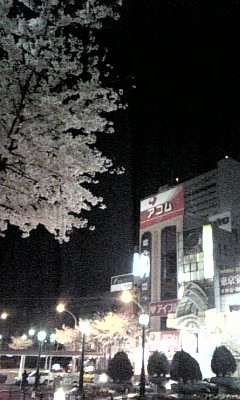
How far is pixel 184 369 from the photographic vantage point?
20.7 metres

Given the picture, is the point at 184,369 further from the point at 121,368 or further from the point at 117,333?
the point at 117,333

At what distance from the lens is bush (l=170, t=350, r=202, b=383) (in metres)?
20.7

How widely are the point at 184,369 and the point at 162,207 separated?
4946 cm

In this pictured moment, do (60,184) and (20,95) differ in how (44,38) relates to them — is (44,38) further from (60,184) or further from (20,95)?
(60,184)

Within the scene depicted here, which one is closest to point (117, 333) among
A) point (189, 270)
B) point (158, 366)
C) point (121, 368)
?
point (189, 270)

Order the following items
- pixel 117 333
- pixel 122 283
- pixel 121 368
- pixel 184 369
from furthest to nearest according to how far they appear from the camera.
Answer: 1. pixel 122 283
2. pixel 117 333
3. pixel 121 368
4. pixel 184 369

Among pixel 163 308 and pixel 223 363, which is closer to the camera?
pixel 223 363

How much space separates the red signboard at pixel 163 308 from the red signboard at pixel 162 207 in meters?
14.7

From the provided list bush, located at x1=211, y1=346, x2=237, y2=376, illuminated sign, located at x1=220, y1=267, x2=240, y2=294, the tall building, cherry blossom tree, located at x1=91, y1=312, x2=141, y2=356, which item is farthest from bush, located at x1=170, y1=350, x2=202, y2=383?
cherry blossom tree, located at x1=91, y1=312, x2=141, y2=356

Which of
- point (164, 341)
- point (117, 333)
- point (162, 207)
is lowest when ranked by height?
point (164, 341)

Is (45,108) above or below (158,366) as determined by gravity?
above

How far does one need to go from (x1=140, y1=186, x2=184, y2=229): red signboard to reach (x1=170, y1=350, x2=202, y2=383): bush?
45.9 meters

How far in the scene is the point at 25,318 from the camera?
289 feet

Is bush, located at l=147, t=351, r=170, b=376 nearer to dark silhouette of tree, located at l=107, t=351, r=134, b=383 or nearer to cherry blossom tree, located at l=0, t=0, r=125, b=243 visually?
dark silhouette of tree, located at l=107, t=351, r=134, b=383
